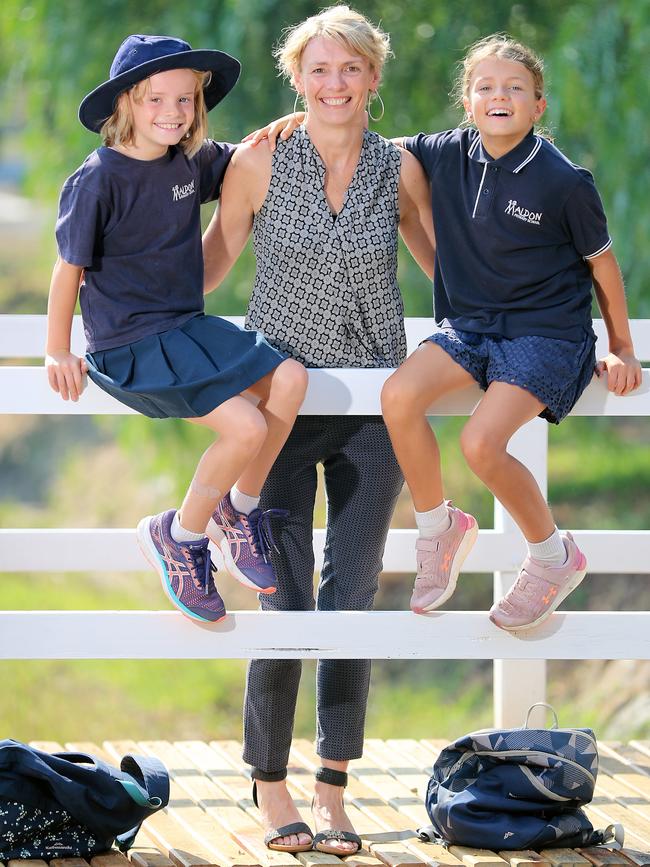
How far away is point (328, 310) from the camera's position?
2.60m

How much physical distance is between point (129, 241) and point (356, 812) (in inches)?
54.0

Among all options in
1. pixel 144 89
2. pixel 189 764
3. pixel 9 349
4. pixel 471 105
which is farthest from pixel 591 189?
pixel 189 764

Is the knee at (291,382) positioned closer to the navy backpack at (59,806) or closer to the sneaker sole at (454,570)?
the sneaker sole at (454,570)

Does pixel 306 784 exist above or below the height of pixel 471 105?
below

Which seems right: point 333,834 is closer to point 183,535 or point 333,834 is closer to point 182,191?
point 183,535

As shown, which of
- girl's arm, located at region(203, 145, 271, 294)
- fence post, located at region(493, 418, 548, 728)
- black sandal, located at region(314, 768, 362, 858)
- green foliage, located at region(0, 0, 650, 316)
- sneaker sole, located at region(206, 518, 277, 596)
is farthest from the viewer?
green foliage, located at region(0, 0, 650, 316)

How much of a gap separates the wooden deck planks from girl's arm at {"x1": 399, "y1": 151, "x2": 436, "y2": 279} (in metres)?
1.17

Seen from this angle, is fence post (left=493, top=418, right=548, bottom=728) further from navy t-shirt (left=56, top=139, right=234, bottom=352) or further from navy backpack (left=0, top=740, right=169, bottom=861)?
navy t-shirt (left=56, top=139, right=234, bottom=352)

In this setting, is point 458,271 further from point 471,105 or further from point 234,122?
point 234,122

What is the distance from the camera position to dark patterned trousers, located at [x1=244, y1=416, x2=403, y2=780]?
8.82ft

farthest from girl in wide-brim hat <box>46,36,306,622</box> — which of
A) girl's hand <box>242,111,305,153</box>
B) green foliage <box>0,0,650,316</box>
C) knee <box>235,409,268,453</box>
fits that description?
green foliage <box>0,0,650,316</box>

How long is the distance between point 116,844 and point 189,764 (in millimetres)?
640

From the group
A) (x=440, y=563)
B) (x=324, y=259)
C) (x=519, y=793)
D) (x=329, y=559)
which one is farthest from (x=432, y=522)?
(x=519, y=793)

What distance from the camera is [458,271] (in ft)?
8.66
